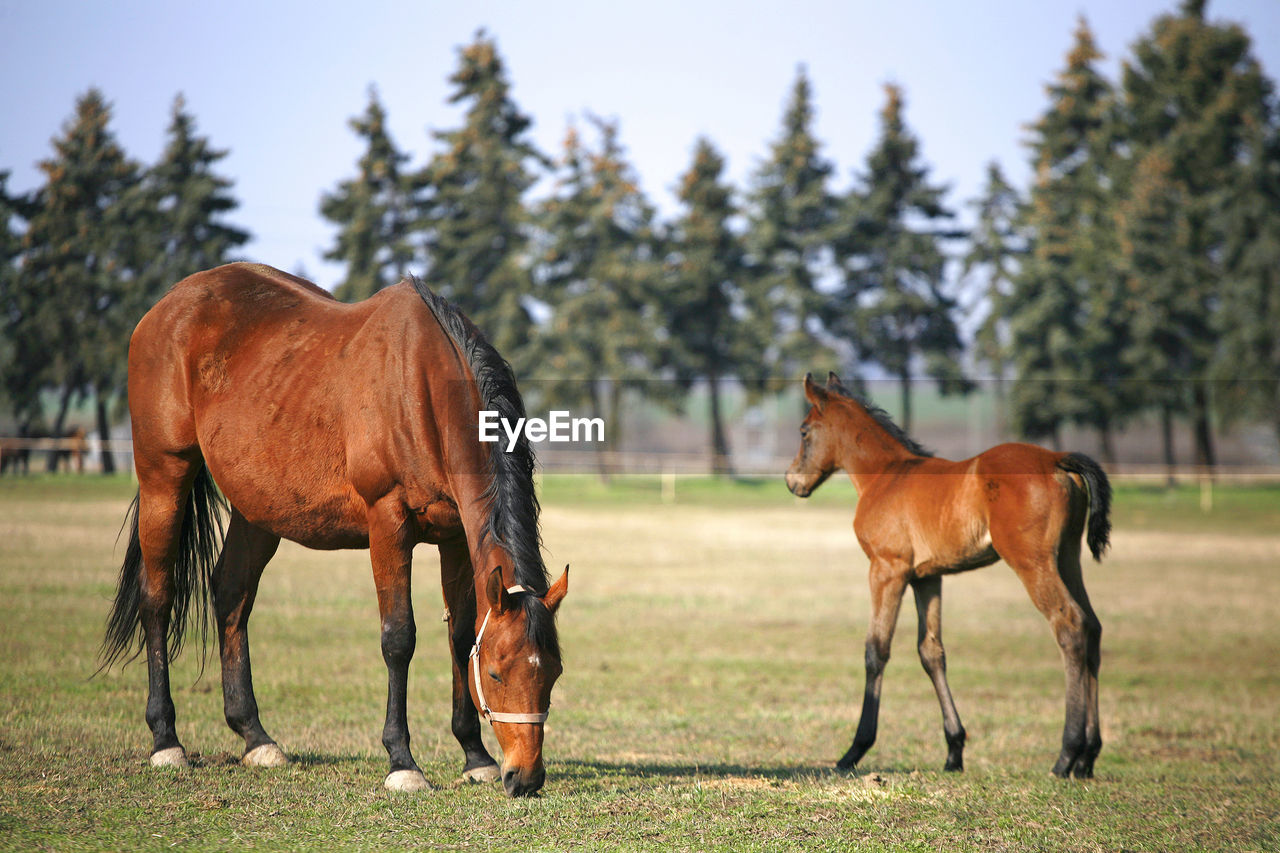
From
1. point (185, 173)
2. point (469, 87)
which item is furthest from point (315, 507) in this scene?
point (469, 87)

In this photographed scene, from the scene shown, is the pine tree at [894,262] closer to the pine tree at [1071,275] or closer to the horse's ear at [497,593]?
the pine tree at [1071,275]

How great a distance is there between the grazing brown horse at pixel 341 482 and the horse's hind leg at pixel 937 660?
2810 millimetres

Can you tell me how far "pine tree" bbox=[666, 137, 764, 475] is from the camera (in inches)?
1731

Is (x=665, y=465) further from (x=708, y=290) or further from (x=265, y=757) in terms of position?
(x=265, y=757)

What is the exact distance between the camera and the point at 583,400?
37.7m

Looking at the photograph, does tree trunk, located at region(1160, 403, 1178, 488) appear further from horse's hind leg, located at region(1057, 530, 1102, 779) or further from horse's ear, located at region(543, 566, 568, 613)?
horse's ear, located at region(543, 566, 568, 613)

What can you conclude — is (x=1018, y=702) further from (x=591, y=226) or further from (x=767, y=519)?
(x=591, y=226)

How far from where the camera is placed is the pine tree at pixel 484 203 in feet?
141

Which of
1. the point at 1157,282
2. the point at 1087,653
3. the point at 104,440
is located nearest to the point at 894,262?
the point at 1157,282

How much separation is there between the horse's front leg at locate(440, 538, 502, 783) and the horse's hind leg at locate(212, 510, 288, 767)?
3.37 feet

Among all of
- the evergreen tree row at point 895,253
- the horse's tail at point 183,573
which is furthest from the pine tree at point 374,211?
the horse's tail at point 183,573

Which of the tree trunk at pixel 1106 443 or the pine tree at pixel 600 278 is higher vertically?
the pine tree at pixel 600 278

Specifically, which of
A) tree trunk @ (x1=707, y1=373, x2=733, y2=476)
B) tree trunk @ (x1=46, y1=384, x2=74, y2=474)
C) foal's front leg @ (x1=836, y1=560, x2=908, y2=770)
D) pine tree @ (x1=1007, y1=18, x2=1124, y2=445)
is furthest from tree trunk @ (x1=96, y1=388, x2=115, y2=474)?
pine tree @ (x1=1007, y1=18, x2=1124, y2=445)

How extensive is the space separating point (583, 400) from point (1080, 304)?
20.9m
